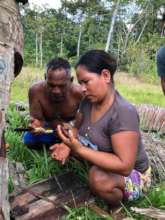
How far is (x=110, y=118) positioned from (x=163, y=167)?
103 cm

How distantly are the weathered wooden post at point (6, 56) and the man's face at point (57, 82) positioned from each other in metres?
0.76

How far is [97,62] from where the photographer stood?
99.6 inches

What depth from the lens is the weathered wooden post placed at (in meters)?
2.05

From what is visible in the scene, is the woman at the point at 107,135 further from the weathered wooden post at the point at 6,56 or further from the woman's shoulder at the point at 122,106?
the weathered wooden post at the point at 6,56

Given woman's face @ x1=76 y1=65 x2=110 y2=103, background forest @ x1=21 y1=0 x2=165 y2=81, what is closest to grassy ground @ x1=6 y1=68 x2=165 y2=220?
woman's face @ x1=76 y1=65 x2=110 y2=103

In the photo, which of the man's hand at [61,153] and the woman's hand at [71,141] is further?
the man's hand at [61,153]

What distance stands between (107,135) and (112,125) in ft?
0.35

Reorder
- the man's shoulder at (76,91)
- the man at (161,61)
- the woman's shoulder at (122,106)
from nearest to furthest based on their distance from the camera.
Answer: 1. the woman's shoulder at (122,106)
2. the man at (161,61)
3. the man's shoulder at (76,91)

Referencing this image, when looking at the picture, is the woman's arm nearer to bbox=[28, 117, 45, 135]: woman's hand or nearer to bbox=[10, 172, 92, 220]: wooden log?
bbox=[10, 172, 92, 220]: wooden log

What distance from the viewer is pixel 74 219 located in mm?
2588

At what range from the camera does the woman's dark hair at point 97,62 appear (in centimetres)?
252

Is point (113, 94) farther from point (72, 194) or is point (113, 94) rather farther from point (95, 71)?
point (72, 194)

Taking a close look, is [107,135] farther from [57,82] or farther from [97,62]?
[57,82]

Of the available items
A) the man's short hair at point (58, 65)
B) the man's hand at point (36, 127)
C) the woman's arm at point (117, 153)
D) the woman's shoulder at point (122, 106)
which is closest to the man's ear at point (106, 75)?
the woman's shoulder at point (122, 106)
